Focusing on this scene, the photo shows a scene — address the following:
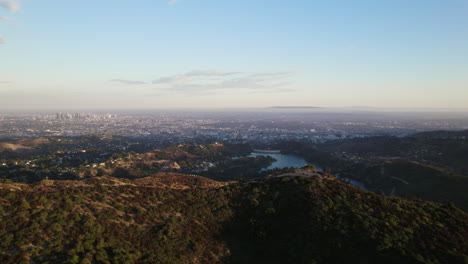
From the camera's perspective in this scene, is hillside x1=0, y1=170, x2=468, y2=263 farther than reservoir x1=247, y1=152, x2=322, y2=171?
No

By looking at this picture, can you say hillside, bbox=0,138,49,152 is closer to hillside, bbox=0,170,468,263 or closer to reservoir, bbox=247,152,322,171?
reservoir, bbox=247,152,322,171

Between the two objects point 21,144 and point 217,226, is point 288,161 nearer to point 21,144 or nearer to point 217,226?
point 217,226

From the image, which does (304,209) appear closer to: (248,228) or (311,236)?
(311,236)

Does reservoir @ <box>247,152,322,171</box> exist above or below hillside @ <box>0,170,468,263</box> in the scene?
below

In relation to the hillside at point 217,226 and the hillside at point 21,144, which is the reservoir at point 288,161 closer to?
the hillside at point 217,226

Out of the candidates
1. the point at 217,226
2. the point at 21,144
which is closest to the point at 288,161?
the point at 217,226

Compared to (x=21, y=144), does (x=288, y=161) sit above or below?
below

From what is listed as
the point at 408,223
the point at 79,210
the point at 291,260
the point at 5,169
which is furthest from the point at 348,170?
the point at 5,169

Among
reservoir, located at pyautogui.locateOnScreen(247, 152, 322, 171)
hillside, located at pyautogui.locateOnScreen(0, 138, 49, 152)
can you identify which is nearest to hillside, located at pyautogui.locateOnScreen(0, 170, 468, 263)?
reservoir, located at pyautogui.locateOnScreen(247, 152, 322, 171)

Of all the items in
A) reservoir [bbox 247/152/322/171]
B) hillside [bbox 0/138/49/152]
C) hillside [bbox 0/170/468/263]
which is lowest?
reservoir [bbox 247/152/322/171]
